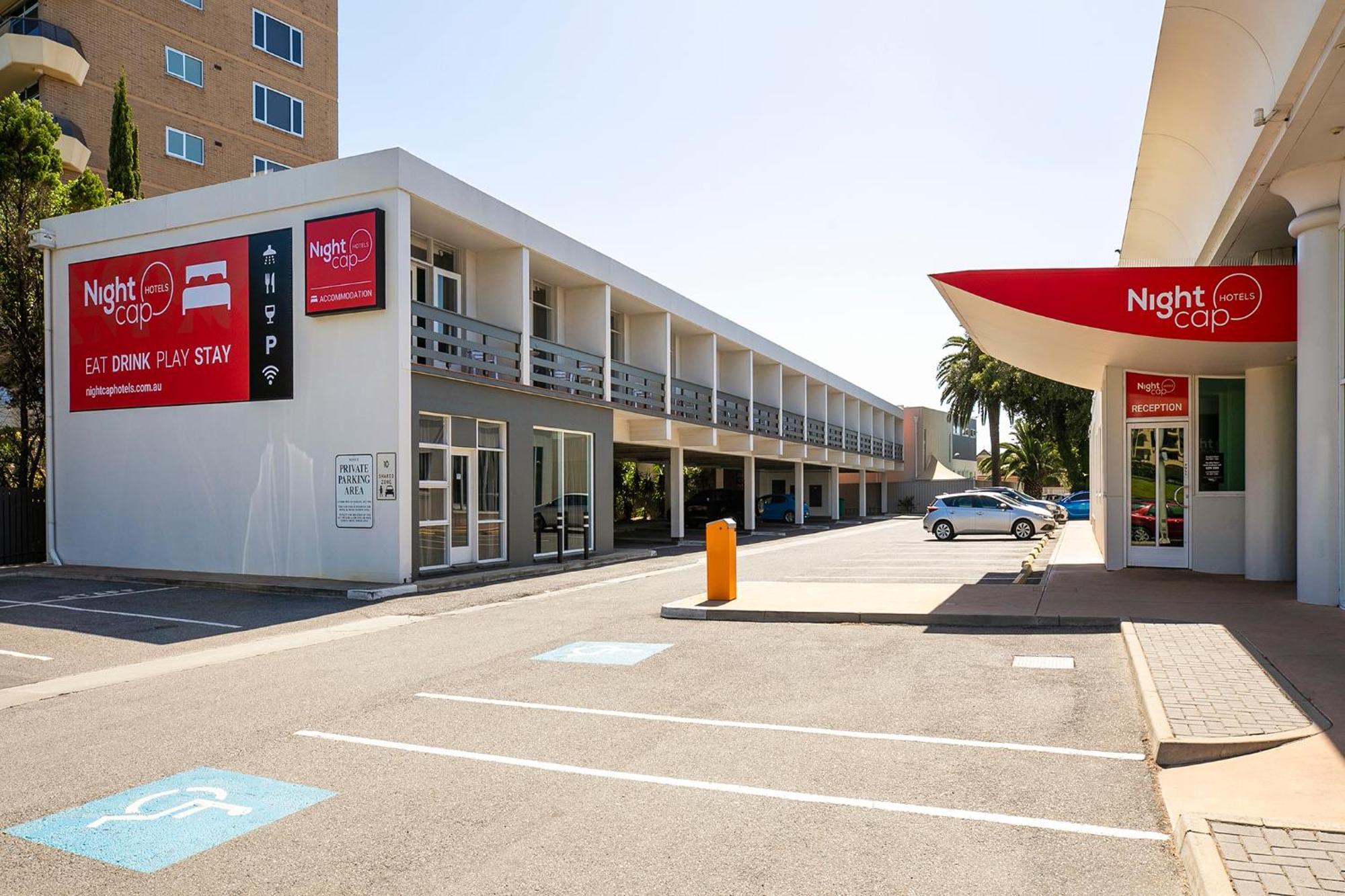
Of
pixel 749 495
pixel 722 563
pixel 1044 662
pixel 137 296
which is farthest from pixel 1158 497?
pixel 749 495

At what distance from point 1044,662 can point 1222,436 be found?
29.3ft

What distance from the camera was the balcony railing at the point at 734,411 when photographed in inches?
1299

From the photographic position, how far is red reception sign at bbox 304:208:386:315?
16688 millimetres

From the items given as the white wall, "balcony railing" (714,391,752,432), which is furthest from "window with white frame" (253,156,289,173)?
"balcony railing" (714,391,752,432)

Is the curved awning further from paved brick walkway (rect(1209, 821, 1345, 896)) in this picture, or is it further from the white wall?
paved brick walkway (rect(1209, 821, 1345, 896))

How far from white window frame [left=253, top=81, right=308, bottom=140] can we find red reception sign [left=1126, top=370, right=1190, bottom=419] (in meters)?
31.7

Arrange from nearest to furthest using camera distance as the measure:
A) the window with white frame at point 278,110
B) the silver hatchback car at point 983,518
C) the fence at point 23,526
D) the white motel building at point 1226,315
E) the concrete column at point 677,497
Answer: the white motel building at point 1226,315 → the fence at point 23,526 → the silver hatchback car at point 983,518 → the concrete column at point 677,497 → the window with white frame at point 278,110

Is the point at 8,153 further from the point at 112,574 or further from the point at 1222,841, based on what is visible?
Result: the point at 1222,841

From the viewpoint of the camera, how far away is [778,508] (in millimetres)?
46281

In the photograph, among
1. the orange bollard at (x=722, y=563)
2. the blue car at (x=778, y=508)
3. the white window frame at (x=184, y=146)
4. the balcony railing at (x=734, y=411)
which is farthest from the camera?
the blue car at (x=778, y=508)

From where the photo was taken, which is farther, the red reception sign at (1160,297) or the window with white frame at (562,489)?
the window with white frame at (562,489)

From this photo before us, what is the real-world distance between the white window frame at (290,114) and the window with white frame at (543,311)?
1754 centimetres

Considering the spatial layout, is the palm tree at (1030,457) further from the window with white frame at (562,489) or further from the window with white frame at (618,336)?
the window with white frame at (562,489)

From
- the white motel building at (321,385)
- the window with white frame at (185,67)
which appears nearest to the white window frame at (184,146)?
the window with white frame at (185,67)
